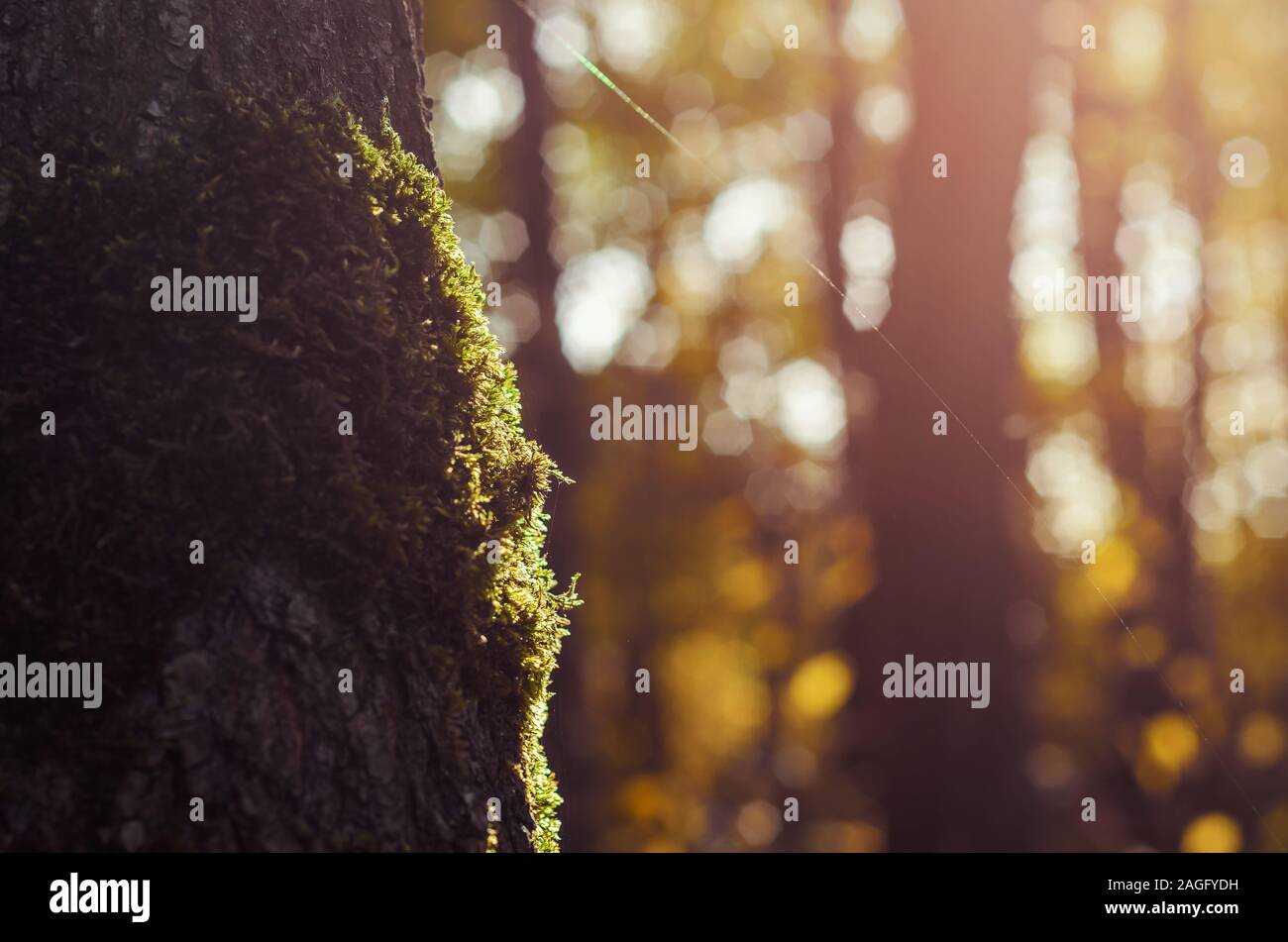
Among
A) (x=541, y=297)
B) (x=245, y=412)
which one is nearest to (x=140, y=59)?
(x=245, y=412)

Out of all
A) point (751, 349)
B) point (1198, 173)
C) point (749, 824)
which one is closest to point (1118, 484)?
point (1198, 173)

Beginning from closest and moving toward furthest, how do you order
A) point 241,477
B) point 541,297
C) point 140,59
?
point 241,477 → point 140,59 → point 541,297

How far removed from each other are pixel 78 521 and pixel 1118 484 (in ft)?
36.9

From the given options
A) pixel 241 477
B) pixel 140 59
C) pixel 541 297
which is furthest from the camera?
pixel 541 297

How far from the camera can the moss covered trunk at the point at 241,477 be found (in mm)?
1711

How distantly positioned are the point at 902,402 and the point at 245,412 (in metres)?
5.44

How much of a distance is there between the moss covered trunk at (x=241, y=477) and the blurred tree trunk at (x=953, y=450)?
4.52 metres

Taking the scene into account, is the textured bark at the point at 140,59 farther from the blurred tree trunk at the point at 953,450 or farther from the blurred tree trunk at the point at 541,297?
Answer: the blurred tree trunk at the point at 541,297

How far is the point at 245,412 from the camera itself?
189 cm

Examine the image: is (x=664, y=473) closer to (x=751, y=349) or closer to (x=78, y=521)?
(x=751, y=349)

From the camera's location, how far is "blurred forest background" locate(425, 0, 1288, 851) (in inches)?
255

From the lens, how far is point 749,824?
16656 millimetres
